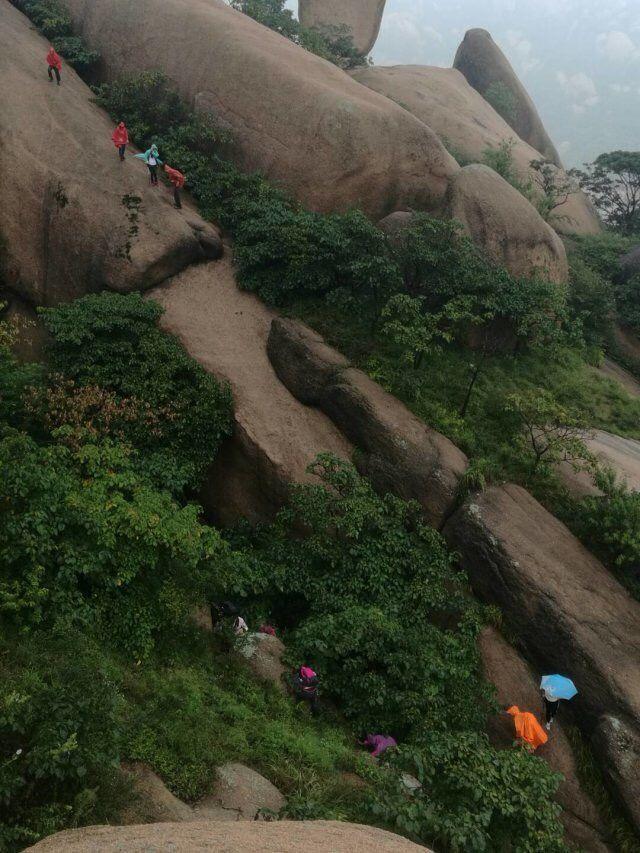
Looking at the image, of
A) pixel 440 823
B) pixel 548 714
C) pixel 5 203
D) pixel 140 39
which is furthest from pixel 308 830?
pixel 140 39

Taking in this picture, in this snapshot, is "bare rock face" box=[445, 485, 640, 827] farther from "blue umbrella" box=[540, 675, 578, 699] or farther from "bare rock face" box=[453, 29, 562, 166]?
"bare rock face" box=[453, 29, 562, 166]

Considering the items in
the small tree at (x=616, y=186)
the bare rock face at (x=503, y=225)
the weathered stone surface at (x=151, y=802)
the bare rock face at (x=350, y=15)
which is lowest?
the weathered stone surface at (x=151, y=802)

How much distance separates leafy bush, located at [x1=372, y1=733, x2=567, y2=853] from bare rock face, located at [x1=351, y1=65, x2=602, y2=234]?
25.0 metres

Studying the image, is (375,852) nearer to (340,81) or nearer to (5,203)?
(5,203)

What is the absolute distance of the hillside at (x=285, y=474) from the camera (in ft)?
20.0

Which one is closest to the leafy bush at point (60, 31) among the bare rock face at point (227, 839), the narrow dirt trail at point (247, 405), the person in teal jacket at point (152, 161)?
the person in teal jacket at point (152, 161)

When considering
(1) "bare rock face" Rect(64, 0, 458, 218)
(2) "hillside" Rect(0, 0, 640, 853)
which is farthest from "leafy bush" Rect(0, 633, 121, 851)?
(1) "bare rock face" Rect(64, 0, 458, 218)

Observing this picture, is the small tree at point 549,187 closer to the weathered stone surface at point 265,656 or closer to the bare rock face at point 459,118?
the bare rock face at point 459,118

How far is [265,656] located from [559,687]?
16.0ft

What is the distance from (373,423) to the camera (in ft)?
41.5

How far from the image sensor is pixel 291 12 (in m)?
29.3

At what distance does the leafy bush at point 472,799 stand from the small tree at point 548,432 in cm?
699

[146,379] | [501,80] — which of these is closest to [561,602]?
[146,379]

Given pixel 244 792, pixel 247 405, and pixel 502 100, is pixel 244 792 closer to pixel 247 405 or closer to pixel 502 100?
pixel 247 405
